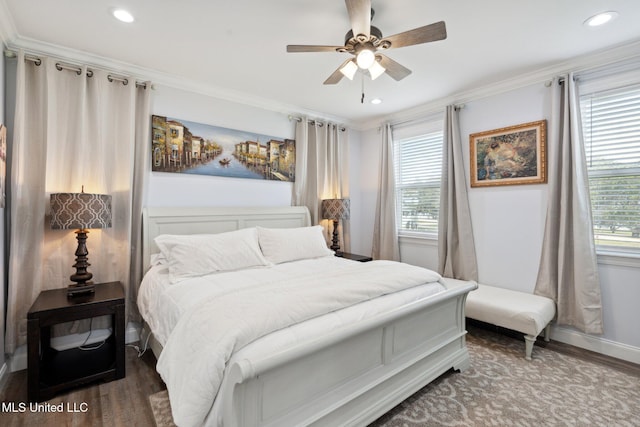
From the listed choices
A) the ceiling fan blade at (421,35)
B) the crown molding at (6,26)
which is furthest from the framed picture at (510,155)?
the crown molding at (6,26)

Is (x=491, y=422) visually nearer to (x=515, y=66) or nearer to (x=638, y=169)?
(x=638, y=169)

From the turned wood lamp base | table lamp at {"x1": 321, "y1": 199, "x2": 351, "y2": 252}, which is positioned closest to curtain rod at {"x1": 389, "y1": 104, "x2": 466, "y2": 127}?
table lamp at {"x1": 321, "y1": 199, "x2": 351, "y2": 252}

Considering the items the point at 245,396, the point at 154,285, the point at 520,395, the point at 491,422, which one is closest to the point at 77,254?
the point at 154,285

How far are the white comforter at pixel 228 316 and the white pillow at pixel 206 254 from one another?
0.23m

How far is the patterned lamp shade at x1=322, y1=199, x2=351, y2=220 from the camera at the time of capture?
3883 mm

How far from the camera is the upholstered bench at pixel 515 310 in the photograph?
2430mm

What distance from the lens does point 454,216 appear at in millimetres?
3453

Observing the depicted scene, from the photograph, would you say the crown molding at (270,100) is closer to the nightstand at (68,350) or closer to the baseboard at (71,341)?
the nightstand at (68,350)

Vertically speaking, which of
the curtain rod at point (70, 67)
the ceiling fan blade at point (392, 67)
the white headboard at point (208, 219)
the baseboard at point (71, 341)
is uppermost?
the curtain rod at point (70, 67)

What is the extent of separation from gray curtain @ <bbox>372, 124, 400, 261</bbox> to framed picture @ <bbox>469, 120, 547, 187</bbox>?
3.50 ft

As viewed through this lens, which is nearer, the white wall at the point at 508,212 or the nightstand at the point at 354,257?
the white wall at the point at 508,212

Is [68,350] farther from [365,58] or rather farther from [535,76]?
[535,76]

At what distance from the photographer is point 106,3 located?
1877 millimetres

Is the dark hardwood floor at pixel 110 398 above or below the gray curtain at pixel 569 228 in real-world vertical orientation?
below
